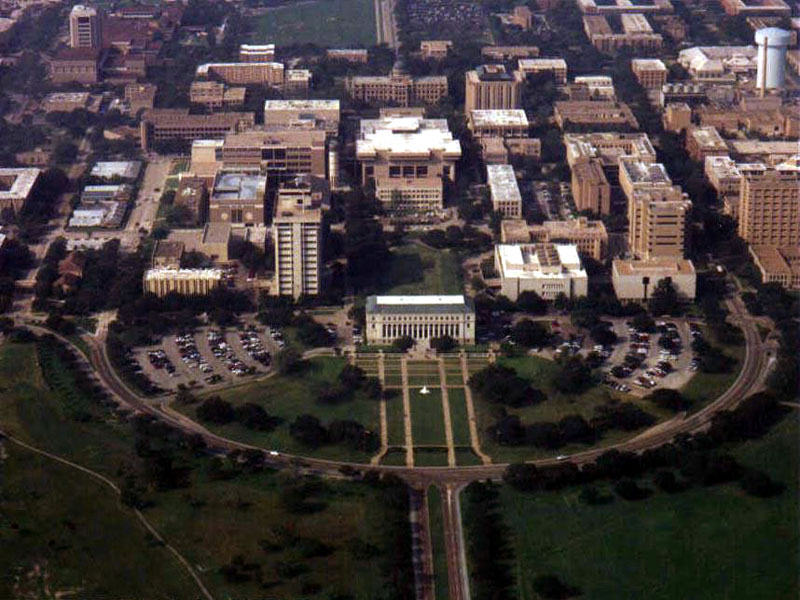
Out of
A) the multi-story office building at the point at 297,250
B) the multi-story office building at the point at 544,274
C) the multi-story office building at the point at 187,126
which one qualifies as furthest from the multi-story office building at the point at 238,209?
the multi-story office building at the point at 187,126

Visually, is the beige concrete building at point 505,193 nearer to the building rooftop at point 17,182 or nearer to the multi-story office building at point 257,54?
the building rooftop at point 17,182

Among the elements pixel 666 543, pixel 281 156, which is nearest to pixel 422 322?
pixel 666 543

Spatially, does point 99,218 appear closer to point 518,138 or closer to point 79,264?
point 79,264

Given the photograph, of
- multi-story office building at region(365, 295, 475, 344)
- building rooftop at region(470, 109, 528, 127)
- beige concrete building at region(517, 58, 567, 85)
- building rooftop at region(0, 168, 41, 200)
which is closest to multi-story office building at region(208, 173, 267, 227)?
building rooftop at region(0, 168, 41, 200)

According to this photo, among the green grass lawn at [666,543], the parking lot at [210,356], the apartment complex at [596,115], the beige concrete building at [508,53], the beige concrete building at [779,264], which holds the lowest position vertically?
the beige concrete building at [508,53]

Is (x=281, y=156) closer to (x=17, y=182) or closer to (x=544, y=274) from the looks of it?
(x=17, y=182)
